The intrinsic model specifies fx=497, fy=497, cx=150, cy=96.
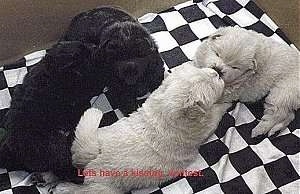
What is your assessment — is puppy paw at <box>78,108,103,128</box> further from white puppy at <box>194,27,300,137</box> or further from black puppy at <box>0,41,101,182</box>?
white puppy at <box>194,27,300,137</box>

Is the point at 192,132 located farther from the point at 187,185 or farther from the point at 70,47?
the point at 70,47

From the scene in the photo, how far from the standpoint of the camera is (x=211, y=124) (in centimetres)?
180

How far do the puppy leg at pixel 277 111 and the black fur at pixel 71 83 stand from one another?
1.48ft

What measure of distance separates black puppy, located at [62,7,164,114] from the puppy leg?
45cm

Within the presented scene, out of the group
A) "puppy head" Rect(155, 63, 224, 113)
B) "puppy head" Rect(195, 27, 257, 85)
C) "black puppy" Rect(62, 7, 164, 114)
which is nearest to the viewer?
"puppy head" Rect(155, 63, 224, 113)

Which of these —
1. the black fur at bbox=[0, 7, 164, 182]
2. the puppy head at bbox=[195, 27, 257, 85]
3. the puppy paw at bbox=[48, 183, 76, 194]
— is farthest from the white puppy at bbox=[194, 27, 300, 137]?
the puppy paw at bbox=[48, 183, 76, 194]

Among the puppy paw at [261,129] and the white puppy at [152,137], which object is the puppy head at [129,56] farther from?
the puppy paw at [261,129]

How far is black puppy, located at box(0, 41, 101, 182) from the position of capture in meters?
1.75

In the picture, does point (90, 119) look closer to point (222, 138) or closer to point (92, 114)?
point (92, 114)

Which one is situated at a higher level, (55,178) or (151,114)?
(151,114)

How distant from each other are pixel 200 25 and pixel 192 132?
819mm

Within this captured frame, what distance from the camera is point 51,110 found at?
5.92 ft

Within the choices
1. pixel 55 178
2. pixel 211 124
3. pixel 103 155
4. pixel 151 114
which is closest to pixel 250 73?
pixel 211 124

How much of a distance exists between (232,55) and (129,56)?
0.41 m
